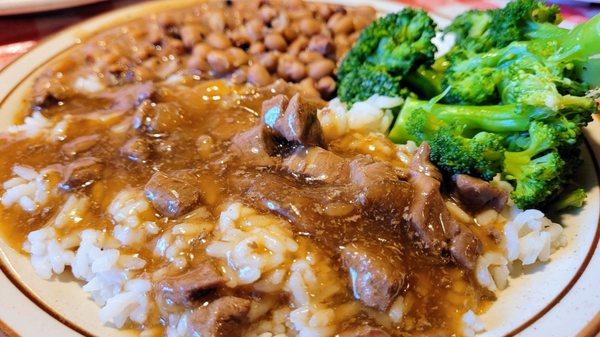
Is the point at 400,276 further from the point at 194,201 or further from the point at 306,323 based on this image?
the point at 194,201

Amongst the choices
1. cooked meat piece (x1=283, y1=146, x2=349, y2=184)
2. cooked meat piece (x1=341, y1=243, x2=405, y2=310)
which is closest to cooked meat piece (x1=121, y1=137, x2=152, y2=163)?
cooked meat piece (x1=283, y1=146, x2=349, y2=184)

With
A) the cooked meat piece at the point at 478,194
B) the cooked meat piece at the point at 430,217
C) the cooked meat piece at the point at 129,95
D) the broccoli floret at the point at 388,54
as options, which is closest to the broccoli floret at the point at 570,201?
the cooked meat piece at the point at 478,194

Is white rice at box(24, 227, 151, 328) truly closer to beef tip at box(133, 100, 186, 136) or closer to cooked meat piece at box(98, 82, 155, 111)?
beef tip at box(133, 100, 186, 136)

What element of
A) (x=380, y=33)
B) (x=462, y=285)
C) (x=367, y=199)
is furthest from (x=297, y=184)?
(x=380, y=33)

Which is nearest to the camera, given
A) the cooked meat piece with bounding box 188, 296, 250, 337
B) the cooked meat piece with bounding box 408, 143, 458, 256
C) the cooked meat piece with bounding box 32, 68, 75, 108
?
the cooked meat piece with bounding box 188, 296, 250, 337

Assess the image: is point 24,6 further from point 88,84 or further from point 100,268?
point 100,268

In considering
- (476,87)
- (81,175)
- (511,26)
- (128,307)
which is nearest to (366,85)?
(476,87)
